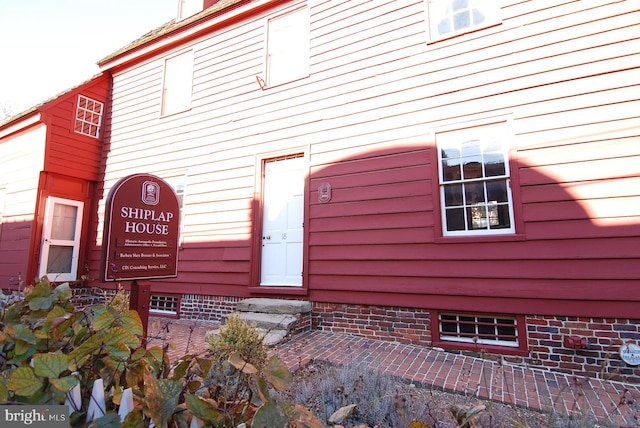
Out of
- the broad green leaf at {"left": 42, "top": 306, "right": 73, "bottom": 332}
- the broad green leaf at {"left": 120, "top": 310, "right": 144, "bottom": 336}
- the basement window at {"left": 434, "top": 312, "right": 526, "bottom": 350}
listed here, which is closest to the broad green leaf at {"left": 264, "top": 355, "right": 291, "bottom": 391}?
the broad green leaf at {"left": 120, "top": 310, "right": 144, "bottom": 336}

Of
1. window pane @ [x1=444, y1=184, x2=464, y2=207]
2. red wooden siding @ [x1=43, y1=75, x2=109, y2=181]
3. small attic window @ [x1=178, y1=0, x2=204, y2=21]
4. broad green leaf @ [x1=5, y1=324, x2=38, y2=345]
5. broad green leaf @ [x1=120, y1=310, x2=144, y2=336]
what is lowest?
broad green leaf @ [x1=5, y1=324, x2=38, y2=345]

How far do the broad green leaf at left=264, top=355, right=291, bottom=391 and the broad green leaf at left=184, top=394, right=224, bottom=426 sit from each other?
0.60ft

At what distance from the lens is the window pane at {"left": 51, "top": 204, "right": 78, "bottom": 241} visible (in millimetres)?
7696

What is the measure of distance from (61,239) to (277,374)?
362 inches

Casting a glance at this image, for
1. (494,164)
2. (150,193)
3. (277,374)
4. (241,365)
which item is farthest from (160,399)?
(494,164)

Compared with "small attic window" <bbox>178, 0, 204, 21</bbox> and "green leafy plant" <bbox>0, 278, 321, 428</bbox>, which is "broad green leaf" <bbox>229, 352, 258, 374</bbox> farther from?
"small attic window" <bbox>178, 0, 204, 21</bbox>

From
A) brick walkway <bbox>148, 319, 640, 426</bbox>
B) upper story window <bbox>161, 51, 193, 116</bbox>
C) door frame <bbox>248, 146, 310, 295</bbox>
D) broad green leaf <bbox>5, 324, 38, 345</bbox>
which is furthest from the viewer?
upper story window <bbox>161, 51, 193, 116</bbox>

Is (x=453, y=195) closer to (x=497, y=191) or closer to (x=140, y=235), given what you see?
(x=497, y=191)

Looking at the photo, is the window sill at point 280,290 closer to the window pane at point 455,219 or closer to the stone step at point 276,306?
the stone step at point 276,306

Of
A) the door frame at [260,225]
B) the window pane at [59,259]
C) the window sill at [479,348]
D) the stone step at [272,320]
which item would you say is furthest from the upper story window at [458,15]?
the window pane at [59,259]

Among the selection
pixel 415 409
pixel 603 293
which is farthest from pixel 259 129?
pixel 603 293

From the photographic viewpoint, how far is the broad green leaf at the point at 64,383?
878 millimetres

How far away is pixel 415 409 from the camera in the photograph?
2.34 m

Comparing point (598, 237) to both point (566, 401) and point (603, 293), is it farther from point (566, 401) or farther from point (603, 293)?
point (566, 401)
